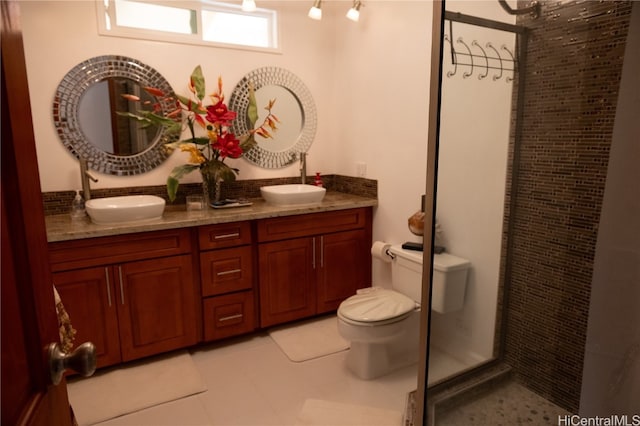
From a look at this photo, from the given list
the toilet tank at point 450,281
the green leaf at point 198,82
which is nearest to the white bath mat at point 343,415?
the toilet tank at point 450,281

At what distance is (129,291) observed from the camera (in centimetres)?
225

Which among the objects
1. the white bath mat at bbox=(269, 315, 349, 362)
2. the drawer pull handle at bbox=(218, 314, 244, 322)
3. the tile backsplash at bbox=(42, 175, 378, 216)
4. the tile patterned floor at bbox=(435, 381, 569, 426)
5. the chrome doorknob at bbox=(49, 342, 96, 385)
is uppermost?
the tile backsplash at bbox=(42, 175, 378, 216)

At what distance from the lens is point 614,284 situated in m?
1.46

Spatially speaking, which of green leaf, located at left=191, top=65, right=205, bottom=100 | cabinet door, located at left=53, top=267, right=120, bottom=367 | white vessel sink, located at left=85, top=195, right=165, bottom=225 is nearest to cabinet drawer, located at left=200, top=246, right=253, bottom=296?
white vessel sink, located at left=85, top=195, right=165, bottom=225

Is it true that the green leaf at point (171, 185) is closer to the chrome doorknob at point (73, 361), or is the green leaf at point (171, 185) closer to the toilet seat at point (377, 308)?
the toilet seat at point (377, 308)

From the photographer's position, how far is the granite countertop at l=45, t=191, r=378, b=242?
208cm

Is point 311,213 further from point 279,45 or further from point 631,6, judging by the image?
point 631,6

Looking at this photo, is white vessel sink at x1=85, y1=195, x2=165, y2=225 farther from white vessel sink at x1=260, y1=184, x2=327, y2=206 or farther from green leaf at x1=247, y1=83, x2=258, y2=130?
green leaf at x1=247, y1=83, x2=258, y2=130

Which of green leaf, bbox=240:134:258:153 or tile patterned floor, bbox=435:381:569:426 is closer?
tile patterned floor, bbox=435:381:569:426

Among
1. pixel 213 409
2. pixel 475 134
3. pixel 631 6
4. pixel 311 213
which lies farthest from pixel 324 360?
pixel 631 6

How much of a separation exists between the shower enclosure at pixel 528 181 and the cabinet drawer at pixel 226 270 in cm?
125

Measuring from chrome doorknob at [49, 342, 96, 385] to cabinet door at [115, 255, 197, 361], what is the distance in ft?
5.23

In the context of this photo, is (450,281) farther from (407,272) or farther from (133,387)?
(133,387)

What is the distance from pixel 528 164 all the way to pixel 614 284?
63 cm
